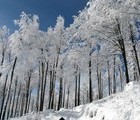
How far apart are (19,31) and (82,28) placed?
31.0ft

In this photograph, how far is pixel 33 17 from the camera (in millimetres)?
30312

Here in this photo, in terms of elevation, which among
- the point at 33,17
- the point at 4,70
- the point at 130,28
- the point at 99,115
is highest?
the point at 33,17

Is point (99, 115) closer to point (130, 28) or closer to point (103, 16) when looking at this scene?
point (103, 16)

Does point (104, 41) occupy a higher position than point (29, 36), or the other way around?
point (29, 36)

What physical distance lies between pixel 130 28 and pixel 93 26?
4.55 meters

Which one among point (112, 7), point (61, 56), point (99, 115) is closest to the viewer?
point (99, 115)

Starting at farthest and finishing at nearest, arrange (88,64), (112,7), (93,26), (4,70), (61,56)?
(61,56), (88,64), (4,70), (93,26), (112,7)

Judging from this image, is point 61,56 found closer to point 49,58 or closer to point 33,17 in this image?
point 49,58

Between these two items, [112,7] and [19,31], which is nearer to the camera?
[112,7]

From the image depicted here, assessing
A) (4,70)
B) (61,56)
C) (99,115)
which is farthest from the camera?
(61,56)

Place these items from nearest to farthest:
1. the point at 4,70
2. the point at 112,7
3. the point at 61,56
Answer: the point at 112,7 < the point at 4,70 < the point at 61,56

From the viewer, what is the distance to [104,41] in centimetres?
2356

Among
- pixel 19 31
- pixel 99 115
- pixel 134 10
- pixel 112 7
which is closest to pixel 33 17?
pixel 19 31

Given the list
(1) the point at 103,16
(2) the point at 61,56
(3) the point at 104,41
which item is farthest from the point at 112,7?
(2) the point at 61,56
